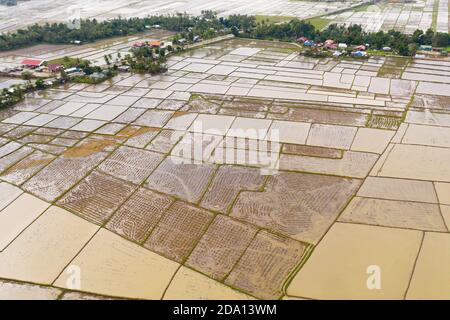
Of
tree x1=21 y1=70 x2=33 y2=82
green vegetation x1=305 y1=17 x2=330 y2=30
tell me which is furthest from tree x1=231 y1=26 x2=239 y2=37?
tree x1=21 y1=70 x2=33 y2=82

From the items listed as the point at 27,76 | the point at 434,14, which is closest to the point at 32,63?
the point at 27,76

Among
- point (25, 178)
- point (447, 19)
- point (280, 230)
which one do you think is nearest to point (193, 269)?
point (280, 230)

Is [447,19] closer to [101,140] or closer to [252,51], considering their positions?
[252,51]

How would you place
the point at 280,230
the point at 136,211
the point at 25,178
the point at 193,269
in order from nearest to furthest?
the point at 193,269, the point at 280,230, the point at 136,211, the point at 25,178

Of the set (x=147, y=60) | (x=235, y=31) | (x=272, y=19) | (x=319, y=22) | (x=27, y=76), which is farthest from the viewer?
(x=272, y=19)

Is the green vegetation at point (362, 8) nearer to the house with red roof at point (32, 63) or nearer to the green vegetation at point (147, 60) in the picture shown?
the green vegetation at point (147, 60)

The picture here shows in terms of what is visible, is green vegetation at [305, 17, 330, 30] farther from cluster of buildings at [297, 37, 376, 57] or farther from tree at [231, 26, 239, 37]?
tree at [231, 26, 239, 37]

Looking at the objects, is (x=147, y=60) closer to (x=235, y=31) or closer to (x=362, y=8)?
(x=235, y=31)

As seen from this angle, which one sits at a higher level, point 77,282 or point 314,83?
point 314,83

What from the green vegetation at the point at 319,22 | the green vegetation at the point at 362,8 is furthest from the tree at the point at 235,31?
the green vegetation at the point at 362,8

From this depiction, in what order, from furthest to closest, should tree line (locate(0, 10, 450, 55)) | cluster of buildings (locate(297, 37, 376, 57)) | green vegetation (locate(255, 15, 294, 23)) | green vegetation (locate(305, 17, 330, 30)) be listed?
green vegetation (locate(255, 15, 294, 23))
green vegetation (locate(305, 17, 330, 30))
tree line (locate(0, 10, 450, 55))
cluster of buildings (locate(297, 37, 376, 57))
